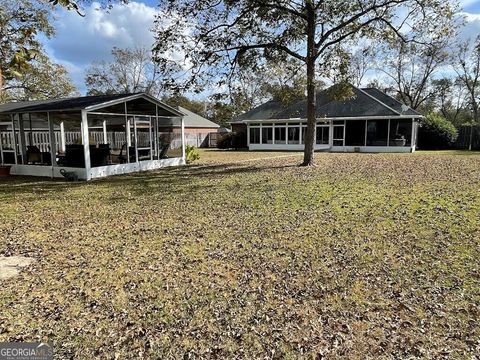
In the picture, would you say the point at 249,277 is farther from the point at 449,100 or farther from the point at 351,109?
the point at 449,100

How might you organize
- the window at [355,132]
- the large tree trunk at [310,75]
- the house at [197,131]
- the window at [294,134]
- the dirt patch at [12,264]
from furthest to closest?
1. the house at [197,131]
2. the window at [294,134]
3. the window at [355,132]
4. the large tree trunk at [310,75]
5. the dirt patch at [12,264]

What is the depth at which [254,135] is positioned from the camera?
30.2 meters

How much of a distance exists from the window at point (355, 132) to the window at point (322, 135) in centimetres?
148

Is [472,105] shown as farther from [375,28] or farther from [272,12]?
[272,12]

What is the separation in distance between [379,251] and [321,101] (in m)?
25.8

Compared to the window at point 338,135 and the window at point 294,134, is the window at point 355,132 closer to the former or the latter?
the window at point 338,135

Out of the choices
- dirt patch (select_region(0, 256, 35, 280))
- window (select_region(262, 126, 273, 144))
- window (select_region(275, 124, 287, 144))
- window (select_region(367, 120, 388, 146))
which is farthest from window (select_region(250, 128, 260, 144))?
dirt patch (select_region(0, 256, 35, 280))

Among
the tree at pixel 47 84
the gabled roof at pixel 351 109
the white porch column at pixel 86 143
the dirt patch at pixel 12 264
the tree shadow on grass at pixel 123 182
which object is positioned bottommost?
the dirt patch at pixel 12 264

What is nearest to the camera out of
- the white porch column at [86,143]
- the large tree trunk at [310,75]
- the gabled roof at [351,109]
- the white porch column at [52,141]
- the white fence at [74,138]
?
the white porch column at [86,143]

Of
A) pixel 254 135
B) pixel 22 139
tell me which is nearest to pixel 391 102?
pixel 254 135

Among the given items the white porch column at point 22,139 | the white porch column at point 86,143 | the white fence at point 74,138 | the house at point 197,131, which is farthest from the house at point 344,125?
the white porch column at point 22,139

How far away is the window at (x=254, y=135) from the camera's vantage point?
30.0 m

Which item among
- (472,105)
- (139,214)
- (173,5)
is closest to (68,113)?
(173,5)

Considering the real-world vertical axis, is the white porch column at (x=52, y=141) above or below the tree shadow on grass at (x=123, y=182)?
above
